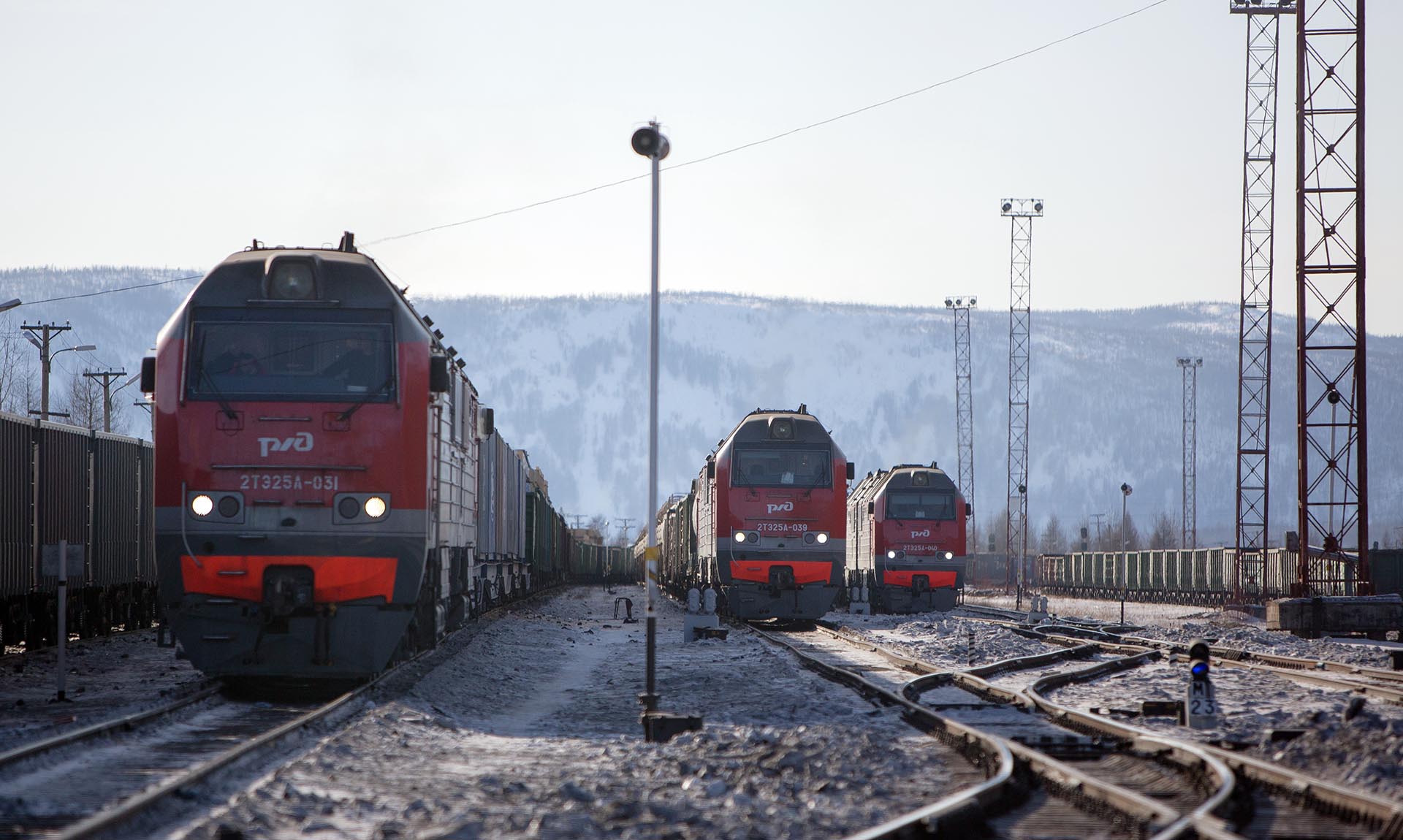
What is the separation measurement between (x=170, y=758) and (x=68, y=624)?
14.8 meters

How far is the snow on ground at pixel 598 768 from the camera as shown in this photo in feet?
26.0

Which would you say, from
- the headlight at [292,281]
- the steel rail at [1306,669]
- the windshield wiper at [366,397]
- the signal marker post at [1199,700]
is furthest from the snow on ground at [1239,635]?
the headlight at [292,281]

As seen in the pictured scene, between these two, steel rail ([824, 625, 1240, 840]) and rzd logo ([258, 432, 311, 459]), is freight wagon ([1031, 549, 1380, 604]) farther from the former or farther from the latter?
rzd logo ([258, 432, 311, 459])

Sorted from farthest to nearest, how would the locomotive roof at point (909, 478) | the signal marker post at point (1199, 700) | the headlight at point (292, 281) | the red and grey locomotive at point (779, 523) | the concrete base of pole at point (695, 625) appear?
the locomotive roof at point (909, 478), the red and grey locomotive at point (779, 523), the concrete base of pole at point (695, 625), the headlight at point (292, 281), the signal marker post at point (1199, 700)

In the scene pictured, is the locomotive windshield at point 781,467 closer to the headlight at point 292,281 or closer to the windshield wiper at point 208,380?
the headlight at point 292,281

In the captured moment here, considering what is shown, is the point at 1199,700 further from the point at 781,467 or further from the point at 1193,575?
the point at 1193,575

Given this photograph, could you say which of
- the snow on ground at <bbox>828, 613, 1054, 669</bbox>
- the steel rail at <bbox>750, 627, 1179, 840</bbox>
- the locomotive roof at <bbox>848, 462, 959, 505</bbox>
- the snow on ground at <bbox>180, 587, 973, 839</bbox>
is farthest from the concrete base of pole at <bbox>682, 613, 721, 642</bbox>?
the steel rail at <bbox>750, 627, 1179, 840</bbox>

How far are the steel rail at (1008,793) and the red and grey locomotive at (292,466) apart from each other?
5.38 meters

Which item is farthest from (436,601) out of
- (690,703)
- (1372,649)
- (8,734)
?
(1372,649)

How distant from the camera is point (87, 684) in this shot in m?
16.5

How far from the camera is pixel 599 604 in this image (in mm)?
47719

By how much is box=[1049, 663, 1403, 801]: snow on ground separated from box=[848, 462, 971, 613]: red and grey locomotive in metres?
16.3

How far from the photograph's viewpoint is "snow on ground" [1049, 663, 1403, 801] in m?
9.51

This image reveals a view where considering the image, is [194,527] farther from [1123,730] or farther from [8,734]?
[1123,730]
